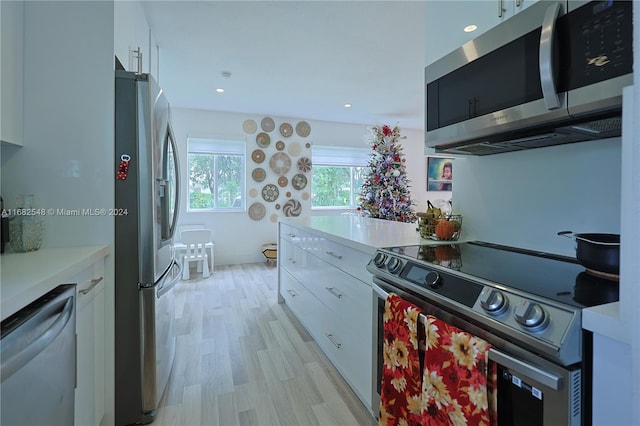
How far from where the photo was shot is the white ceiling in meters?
2.37

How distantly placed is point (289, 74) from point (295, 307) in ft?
8.50

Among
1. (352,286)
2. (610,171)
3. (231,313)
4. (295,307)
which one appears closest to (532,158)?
(610,171)

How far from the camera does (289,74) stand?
3.56 metres

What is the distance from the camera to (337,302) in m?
1.89

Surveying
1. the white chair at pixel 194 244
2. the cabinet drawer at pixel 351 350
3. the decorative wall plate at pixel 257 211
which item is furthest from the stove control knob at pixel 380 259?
the decorative wall plate at pixel 257 211

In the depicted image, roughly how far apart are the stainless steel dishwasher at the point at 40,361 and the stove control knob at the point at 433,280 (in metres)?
1.21

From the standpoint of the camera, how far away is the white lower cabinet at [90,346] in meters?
1.23

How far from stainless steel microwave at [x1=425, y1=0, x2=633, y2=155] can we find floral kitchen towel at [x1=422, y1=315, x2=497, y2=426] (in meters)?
0.77

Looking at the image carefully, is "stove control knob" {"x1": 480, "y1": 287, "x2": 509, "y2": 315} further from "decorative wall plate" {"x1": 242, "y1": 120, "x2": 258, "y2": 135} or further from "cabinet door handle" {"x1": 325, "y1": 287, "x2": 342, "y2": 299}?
"decorative wall plate" {"x1": 242, "y1": 120, "x2": 258, "y2": 135}

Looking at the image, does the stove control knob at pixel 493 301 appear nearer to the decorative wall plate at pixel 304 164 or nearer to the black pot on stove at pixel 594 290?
the black pot on stove at pixel 594 290

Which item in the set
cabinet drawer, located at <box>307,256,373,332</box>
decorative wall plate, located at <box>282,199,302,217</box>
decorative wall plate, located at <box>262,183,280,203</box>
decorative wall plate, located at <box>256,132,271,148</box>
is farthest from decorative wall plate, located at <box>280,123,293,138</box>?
cabinet drawer, located at <box>307,256,373,332</box>

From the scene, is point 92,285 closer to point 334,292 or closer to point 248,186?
point 334,292

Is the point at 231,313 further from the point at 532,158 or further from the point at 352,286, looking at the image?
the point at 532,158

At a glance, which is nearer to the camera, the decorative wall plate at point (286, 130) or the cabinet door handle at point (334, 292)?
the cabinet door handle at point (334, 292)
